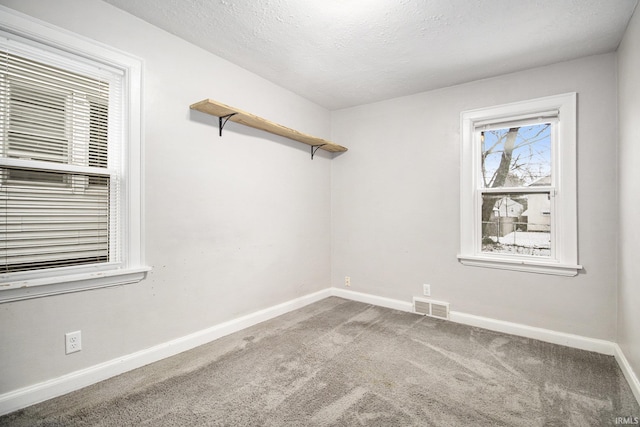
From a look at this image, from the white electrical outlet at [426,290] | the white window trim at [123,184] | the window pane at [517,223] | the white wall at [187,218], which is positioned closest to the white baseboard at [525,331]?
the white electrical outlet at [426,290]

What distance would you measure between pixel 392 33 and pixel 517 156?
176 centimetres

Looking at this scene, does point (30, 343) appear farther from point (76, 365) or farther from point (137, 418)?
point (137, 418)

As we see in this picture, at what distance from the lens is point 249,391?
1922mm

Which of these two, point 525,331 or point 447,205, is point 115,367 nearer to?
point 447,205

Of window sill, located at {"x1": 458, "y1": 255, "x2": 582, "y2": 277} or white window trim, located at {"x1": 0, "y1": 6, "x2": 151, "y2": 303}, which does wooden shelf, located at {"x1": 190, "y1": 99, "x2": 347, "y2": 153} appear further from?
window sill, located at {"x1": 458, "y1": 255, "x2": 582, "y2": 277}

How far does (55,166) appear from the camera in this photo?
1.84m

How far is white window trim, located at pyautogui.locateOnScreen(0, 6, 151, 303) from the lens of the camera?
171cm

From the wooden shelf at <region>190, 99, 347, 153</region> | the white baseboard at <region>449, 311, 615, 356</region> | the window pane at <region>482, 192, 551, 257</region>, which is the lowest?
the white baseboard at <region>449, 311, 615, 356</region>

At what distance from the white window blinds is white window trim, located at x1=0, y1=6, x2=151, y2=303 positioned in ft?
0.22

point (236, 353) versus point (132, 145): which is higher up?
point (132, 145)

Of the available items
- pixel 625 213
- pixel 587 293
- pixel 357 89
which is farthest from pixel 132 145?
pixel 587 293

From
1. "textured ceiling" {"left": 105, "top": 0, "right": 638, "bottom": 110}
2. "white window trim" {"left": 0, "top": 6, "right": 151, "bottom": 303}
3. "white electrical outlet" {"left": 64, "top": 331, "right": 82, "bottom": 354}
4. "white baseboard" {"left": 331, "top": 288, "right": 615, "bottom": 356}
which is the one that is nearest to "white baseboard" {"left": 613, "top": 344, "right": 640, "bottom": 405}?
"white baseboard" {"left": 331, "top": 288, "right": 615, "bottom": 356}

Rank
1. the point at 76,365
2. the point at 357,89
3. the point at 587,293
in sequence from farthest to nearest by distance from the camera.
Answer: the point at 357,89, the point at 587,293, the point at 76,365

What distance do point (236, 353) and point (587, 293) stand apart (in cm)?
300
